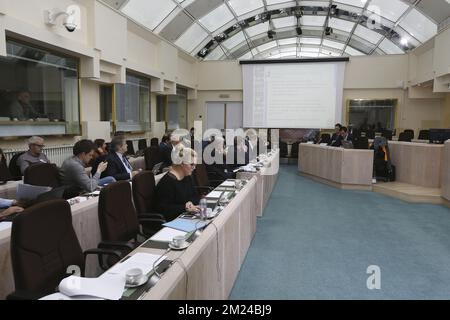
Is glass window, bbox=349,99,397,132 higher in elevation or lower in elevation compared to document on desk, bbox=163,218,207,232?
higher

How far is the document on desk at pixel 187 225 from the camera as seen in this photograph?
2.27m

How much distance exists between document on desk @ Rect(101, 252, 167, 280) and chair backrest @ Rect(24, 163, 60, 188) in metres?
2.51

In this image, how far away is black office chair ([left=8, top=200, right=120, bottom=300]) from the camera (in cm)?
165

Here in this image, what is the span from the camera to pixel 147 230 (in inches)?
118

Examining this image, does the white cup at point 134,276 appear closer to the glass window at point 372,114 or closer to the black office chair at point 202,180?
the black office chair at point 202,180

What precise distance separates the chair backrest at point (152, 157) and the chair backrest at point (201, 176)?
52.1 inches

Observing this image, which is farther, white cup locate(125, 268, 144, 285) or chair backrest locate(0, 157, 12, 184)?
chair backrest locate(0, 157, 12, 184)

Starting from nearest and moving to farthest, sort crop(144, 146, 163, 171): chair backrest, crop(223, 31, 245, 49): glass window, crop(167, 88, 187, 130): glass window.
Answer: crop(144, 146, 163, 171): chair backrest < crop(167, 88, 187, 130): glass window < crop(223, 31, 245, 49): glass window

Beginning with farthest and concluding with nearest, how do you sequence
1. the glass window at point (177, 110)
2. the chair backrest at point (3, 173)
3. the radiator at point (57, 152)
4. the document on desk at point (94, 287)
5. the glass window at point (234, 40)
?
the glass window at point (234, 40) → the glass window at point (177, 110) → the radiator at point (57, 152) → the chair backrest at point (3, 173) → the document on desk at point (94, 287)

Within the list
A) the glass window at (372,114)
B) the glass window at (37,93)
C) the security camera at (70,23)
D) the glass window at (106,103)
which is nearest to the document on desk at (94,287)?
the glass window at (37,93)


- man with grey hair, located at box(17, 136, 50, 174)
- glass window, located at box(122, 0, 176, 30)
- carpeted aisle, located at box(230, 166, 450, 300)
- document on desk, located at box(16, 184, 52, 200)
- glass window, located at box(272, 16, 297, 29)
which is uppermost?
glass window, located at box(272, 16, 297, 29)

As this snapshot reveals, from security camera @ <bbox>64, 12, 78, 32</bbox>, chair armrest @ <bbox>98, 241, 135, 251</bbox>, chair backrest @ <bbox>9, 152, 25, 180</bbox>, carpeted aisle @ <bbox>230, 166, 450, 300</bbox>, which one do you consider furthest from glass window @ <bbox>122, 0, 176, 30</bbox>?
chair armrest @ <bbox>98, 241, 135, 251</bbox>

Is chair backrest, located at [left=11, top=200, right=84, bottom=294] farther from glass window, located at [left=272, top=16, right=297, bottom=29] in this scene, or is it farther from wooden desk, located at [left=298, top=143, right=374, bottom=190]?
glass window, located at [left=272, top=16, right=297, bottom=29]

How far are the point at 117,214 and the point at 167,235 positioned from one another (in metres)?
0.57
